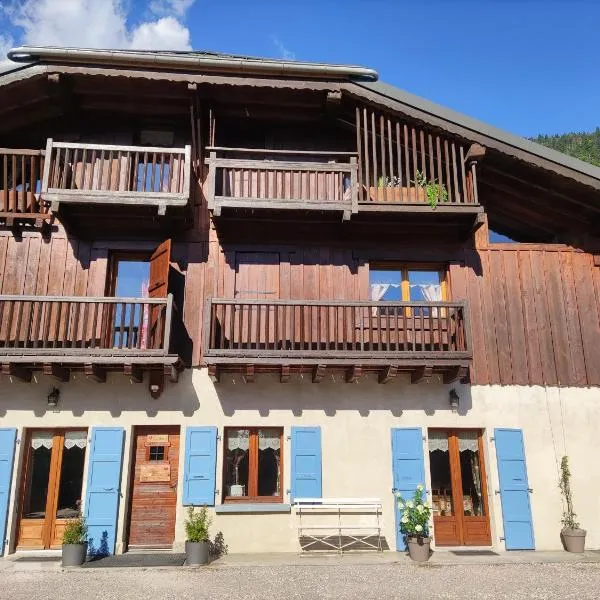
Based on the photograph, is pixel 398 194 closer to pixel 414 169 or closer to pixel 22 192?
pixel 414 169

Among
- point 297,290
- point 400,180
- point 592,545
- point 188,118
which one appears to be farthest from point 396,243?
point 592,545

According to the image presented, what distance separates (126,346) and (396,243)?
5.90 metres

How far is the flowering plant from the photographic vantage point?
9.01m

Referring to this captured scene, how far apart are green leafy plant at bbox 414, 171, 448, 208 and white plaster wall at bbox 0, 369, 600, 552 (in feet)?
12.0

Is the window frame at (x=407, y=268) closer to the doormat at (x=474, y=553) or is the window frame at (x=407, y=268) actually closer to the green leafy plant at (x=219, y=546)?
the doormat at (x=474, y=553)

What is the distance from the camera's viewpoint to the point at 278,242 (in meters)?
11.0

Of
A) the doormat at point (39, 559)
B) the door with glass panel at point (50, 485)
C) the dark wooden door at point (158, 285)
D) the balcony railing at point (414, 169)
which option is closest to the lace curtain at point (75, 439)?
the door with glass panel at point (50, 485)

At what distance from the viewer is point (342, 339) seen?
34.4 feet

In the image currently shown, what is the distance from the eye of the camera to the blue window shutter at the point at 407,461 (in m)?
9.82

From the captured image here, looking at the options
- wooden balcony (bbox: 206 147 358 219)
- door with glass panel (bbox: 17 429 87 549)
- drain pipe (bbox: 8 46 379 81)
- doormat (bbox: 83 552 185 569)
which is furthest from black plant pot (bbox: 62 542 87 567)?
drain pipe (bbox: 8 46 379 81)

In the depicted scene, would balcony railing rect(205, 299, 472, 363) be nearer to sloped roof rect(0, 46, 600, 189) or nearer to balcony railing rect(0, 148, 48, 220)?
sloped roof rect(0, 46, 600, 189)

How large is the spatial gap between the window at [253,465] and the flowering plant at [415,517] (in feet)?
7.46

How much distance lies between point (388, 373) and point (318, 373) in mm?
1304

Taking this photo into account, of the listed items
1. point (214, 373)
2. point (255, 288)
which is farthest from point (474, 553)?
point (255, 288)
